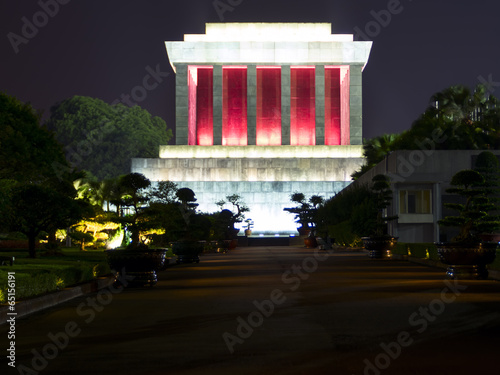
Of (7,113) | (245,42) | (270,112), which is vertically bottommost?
(7,113)

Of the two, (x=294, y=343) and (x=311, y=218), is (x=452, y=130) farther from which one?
(x=294, y=343)

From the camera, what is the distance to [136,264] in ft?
64.6

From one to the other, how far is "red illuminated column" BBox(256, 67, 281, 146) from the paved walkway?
76820 millimetres

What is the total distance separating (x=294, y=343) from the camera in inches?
370

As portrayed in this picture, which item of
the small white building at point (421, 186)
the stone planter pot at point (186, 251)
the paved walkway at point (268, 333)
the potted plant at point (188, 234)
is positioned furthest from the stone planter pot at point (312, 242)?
the paved walkway at point (268, 333)

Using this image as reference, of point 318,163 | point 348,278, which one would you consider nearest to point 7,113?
point 348,278

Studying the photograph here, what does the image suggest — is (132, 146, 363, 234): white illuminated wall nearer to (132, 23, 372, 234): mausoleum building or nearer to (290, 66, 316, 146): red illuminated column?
(132, 23, 372, 234): mausoleum building

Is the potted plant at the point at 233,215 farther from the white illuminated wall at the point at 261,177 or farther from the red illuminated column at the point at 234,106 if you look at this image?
the red illuminated column at the point at 234,106

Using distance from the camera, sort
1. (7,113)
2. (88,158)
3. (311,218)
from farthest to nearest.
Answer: (88,158) → (311,218) → (7,113)

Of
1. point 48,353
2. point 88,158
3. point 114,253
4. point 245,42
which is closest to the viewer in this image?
point 48,353

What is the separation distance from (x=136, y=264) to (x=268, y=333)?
387 inches

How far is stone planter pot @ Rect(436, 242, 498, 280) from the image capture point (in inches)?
839

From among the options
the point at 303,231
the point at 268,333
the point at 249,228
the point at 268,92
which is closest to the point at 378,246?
the point at 268,333

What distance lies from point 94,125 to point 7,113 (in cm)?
8814
